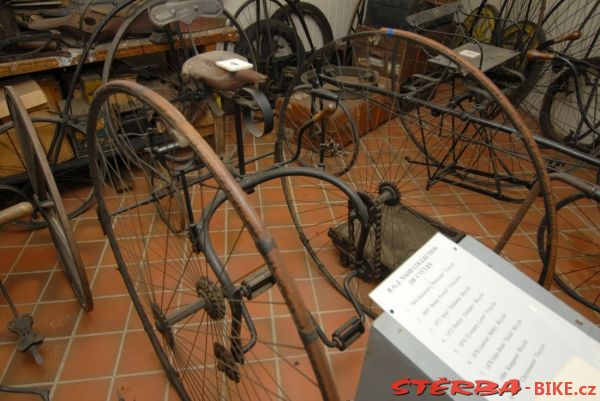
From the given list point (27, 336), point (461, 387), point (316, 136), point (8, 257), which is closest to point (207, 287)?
point (461, 387)

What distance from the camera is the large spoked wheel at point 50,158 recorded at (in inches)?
75.4

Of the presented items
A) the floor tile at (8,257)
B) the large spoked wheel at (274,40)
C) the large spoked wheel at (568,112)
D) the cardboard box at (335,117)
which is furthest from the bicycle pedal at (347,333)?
the large spoked wheel at (568,112)

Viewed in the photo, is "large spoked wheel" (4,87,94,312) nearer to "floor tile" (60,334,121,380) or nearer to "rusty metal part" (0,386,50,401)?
"floor tile" (60,334,121,380)

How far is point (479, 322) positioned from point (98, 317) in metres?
1.53

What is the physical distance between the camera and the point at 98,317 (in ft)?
5.25

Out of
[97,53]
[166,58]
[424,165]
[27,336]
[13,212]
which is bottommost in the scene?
[27,336]

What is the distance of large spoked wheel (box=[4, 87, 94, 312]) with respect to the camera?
115 centimetres

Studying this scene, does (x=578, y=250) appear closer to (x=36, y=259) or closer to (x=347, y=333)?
(x=347, y=333)

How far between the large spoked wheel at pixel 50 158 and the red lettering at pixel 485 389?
196cm

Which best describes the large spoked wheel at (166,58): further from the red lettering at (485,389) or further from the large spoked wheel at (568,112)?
the large spoked wheel at (568,112)

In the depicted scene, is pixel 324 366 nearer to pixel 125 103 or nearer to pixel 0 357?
pixel 0 357

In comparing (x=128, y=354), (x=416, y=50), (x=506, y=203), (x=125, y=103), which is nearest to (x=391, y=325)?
(x=128, y=354)

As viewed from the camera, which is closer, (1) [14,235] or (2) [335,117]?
(1) [14,235]

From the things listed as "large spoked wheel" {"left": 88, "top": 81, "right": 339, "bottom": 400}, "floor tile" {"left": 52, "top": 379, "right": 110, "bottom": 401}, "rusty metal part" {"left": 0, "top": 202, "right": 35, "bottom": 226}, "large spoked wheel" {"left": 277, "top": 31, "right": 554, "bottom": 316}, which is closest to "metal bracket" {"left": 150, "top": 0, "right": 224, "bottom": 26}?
"large spoked wheel" {"left": 88, "top": 81, "right": 339, "bottom": 400}
